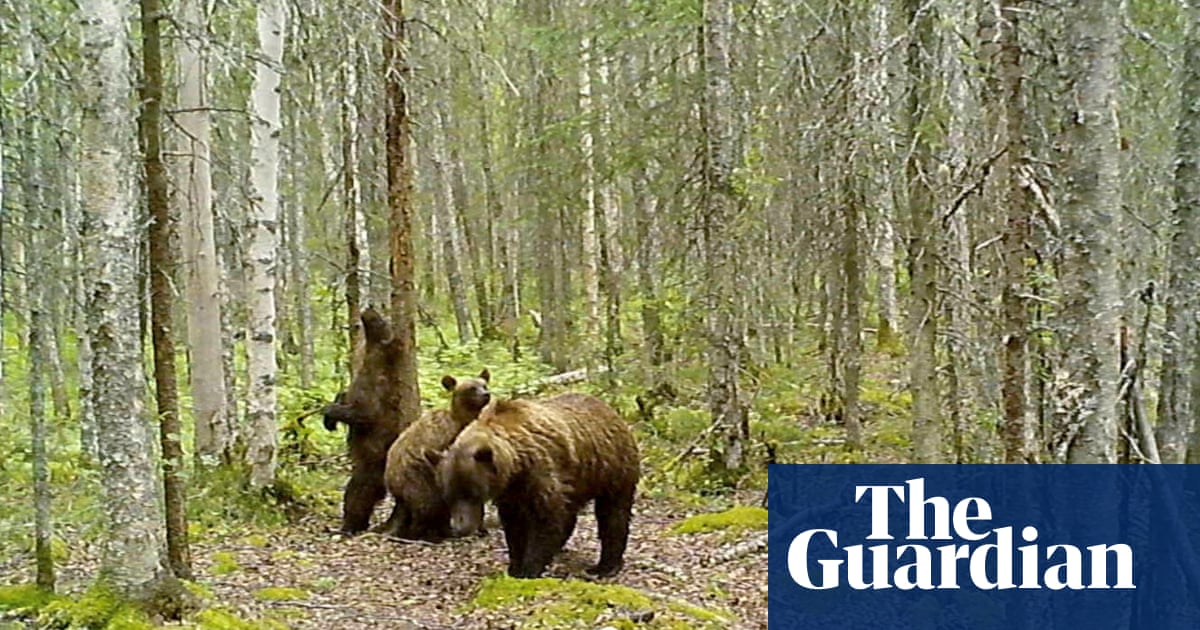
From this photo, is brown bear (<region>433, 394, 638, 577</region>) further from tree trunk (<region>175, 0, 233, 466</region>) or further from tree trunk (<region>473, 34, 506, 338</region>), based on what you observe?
tree trunk (<region>473, 34, 506, 338</region>)

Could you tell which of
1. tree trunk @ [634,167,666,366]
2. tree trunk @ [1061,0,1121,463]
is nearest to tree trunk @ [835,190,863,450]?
tree trunk @ [634,167,666,366]

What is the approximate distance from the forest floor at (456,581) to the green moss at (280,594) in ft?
0.05

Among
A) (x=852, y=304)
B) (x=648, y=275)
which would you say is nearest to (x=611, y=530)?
(x=852, y=304)

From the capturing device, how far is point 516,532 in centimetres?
820

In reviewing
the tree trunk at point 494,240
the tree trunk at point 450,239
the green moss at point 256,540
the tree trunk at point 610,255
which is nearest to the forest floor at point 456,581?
the green moss at point 256,540

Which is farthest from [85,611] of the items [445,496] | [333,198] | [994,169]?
[333,198]

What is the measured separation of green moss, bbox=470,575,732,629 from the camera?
6926 mm

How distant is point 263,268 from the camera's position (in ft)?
34.6

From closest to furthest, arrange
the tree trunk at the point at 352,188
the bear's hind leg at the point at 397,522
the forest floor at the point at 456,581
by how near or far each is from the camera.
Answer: the forest floor at the point at 456,581 → the bear's hind leg at the point at 397,522 → the tree trunk at the point at 352,188

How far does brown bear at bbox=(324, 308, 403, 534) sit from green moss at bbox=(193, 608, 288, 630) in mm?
3782

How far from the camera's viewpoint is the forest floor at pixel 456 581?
7086 millimetres

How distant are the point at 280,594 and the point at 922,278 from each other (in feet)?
18.0

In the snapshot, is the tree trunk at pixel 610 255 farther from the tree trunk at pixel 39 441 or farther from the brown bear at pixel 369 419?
the tree trunk at pixel 39 441

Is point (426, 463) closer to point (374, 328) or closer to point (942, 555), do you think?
point (374, 328)
